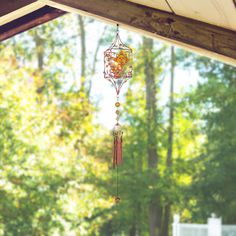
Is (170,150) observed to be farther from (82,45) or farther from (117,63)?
(117,63)

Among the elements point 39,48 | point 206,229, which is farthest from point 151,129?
point 39,48

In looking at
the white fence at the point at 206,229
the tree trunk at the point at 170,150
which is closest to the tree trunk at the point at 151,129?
the tree trunk at the point at 170,150

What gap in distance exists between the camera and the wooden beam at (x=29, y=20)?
358 centimetres

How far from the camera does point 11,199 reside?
8719mm

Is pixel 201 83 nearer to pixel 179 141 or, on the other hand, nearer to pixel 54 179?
pixel 179 141

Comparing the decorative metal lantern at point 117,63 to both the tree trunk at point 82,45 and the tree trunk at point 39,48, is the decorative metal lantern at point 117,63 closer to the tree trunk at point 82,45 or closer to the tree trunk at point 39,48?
the tree trunk at point 39,48

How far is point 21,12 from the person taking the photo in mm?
3430

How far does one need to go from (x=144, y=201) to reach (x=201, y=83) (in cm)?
215

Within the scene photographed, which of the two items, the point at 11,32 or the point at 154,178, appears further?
the point at 154,178

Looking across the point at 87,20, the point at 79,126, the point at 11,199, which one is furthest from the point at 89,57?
the point at 11,199

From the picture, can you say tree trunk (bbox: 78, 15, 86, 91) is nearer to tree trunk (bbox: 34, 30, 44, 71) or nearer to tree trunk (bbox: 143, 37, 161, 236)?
tree trunk (bbox: 34, 30, 44, 71)

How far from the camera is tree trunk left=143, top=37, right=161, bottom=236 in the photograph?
34.1ft

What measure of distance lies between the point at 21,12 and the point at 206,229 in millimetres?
6259

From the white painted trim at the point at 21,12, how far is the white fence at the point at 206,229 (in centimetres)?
597
